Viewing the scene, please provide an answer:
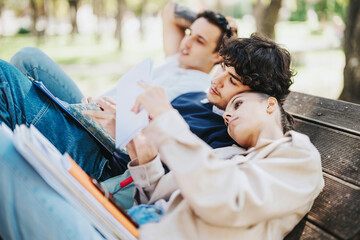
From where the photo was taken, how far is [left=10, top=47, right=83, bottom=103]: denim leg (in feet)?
8.13

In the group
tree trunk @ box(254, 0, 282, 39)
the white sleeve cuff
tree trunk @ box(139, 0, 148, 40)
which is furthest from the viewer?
tree trunk @ box(139, 0, 148, 40)

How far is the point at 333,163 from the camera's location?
188 cm

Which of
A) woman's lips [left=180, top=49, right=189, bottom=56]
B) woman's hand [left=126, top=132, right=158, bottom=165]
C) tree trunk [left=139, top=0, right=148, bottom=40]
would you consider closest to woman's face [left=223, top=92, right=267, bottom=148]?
woman's hand [left=126, top=132, right=158, bottom=165]

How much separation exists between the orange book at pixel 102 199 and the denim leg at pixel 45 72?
1301mm

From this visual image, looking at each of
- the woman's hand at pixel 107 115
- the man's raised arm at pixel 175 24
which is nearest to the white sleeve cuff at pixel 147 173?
the woman's hand at pixel 107 115

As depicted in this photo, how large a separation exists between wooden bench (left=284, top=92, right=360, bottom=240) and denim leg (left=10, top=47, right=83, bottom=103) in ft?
5.40

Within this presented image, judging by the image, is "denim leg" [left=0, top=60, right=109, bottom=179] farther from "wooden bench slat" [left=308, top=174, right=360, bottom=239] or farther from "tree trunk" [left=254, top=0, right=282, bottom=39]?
"tree trunk" [left=254, top=0, right=282, bottom=39]

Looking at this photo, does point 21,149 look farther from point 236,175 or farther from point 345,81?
point 345,81

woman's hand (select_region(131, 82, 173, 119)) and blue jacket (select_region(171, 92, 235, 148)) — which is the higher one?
woman's hand (select_region(131, 82, 173, 119))

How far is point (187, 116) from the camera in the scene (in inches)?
92.1

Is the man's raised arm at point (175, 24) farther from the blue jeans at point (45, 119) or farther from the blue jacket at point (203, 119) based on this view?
the blue jeans at point (45, 119)

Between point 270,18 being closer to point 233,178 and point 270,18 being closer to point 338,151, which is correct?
point 338,151

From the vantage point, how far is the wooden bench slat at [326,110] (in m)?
2.14

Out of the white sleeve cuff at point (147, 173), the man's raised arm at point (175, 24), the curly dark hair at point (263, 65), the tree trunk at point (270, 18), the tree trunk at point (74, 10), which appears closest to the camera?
the white sleeve cuff at point (147, 173)
